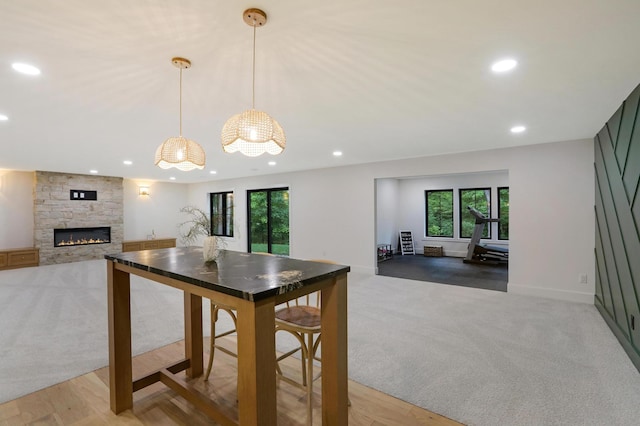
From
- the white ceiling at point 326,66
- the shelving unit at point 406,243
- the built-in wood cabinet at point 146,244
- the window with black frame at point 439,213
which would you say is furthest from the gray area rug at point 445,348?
the window with black frame at point 439,213

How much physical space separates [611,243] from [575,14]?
2.98m

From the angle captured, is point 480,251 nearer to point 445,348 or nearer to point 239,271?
point 445,348

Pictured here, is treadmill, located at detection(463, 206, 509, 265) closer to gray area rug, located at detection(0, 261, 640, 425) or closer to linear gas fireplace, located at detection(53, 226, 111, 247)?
gray area rug, located at detection(0, 261, 640, 425)

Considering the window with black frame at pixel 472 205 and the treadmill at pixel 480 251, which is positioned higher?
the window with black frame at pixel 472 205

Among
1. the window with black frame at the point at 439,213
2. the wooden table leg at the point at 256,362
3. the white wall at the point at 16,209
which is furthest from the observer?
the window with black frame at the point at 439,213

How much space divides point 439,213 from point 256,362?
893 centimetres

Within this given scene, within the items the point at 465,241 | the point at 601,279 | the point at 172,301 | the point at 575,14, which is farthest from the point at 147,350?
the point at 465,241

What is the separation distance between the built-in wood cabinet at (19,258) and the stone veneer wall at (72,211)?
144 mm

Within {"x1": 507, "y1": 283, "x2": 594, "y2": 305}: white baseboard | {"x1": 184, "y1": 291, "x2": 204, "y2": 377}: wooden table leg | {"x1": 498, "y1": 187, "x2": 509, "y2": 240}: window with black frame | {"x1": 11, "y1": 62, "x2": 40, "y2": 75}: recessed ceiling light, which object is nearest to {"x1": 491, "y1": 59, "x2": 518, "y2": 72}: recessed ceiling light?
{"x1": 184, "y1": 291, "x2": 204, "y2": 377}: wooden table leg

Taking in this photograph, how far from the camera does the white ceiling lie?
5.27ft

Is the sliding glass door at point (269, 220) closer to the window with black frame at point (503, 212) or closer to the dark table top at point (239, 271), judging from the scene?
the window with black frame at point (503, 212)

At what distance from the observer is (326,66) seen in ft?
7.21

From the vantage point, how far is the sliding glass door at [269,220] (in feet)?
27.5

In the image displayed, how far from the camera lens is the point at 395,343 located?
10.1ft
